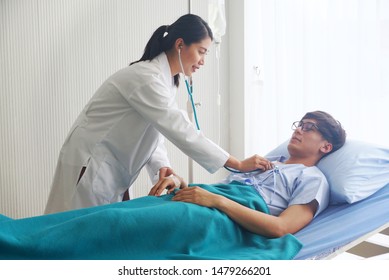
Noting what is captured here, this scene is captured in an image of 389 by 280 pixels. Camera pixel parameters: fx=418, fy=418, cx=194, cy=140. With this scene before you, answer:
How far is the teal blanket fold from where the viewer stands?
1104mm

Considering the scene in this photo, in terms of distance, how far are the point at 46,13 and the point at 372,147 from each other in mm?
2025

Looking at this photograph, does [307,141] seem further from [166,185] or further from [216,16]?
[216,16]

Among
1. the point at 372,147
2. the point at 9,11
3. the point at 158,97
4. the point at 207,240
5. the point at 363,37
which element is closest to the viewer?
the point at 207,240

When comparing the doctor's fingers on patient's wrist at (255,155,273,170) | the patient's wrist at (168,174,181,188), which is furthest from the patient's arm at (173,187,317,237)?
the doctor's fingers on patient's wrist at (255,155,273,170)

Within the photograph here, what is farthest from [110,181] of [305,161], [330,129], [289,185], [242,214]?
[330,129]

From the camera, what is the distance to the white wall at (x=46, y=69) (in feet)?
8.25

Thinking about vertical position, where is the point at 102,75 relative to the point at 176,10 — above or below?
below

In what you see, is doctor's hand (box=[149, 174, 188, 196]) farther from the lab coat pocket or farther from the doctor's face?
the doctor's face

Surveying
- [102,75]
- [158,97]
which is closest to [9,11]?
[102,75]

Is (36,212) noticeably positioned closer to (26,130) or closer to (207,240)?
(26,130)

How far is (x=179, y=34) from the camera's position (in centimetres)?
181

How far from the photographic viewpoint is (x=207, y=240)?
133 centimetres

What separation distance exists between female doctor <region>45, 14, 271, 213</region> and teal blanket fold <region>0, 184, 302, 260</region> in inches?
13.6

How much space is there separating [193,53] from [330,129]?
714 mm
